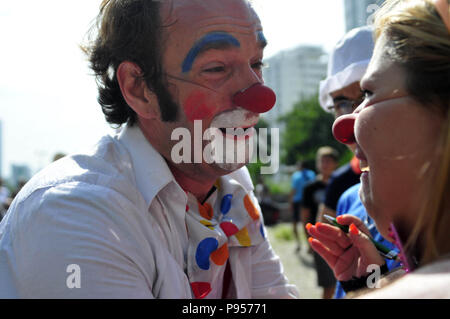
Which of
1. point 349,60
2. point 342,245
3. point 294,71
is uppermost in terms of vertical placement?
point 294,71

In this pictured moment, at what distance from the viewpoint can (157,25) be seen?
1.62 metres

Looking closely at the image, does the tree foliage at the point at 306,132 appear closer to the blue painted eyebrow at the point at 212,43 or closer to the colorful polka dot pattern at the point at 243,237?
the colorful polka dot pattern at the point at 243,237

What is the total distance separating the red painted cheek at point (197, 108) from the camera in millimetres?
1546

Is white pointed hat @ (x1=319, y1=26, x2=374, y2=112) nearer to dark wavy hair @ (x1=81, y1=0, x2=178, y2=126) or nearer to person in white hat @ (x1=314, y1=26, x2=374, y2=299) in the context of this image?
person in white hat @ (x1=314, y1=26, x2=374, y2=299)

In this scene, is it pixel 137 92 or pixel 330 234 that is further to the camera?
pixel 137 92

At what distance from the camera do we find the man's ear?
65.1 inches

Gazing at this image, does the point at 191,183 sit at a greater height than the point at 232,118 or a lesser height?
lesser

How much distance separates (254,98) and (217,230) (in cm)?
51

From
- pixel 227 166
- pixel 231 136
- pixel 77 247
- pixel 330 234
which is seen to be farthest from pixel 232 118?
pixel 77 247

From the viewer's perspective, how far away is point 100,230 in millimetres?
1202

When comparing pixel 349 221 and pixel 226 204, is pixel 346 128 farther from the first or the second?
pixel 226 204

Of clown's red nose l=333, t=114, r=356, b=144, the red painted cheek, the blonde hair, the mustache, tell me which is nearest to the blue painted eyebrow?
the red painted cheek
